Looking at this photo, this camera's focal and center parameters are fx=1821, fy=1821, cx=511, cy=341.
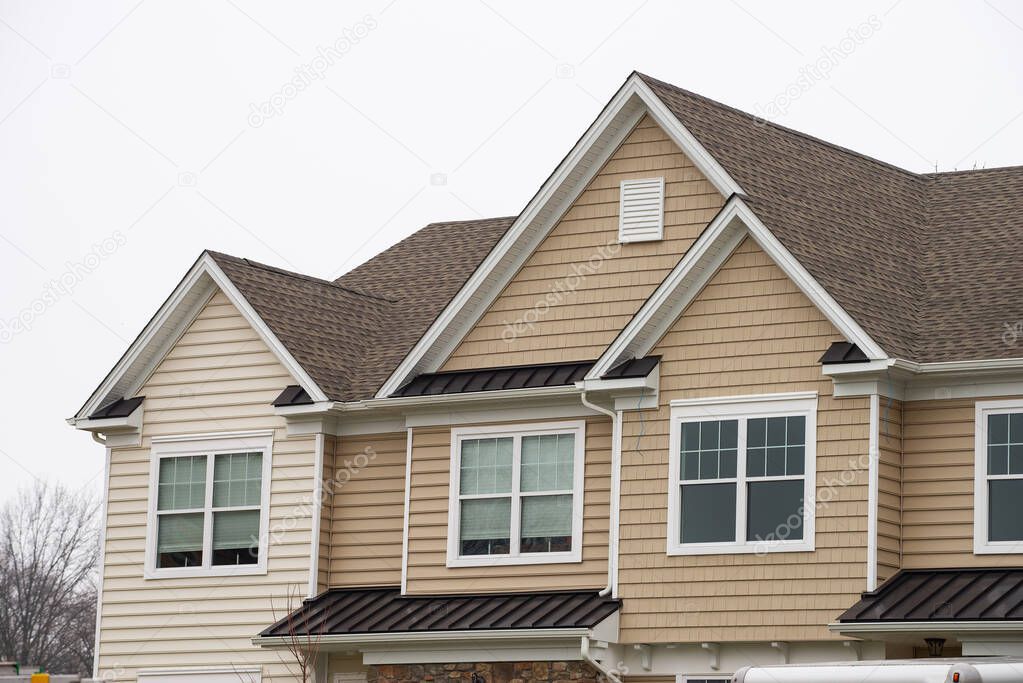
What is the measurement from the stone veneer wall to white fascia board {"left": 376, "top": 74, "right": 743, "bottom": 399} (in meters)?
3.96

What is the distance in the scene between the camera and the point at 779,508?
22516 millimetres

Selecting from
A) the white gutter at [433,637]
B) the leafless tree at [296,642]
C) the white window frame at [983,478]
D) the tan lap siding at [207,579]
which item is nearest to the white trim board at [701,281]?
the white window frame at [983,478]

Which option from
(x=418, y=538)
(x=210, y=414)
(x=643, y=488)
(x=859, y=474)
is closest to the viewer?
(x=859, y=474)

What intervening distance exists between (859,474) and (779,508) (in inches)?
44.8

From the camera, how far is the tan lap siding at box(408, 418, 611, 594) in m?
24.2

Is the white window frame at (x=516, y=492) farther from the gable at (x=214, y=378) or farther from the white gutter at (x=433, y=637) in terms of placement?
the gable at (x=214, y=378)

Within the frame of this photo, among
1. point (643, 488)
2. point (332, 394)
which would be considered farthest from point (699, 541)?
point (332, 394)

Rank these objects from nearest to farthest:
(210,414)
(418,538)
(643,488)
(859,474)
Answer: (859,474) < (643,488) < (418,538) < (210,414)

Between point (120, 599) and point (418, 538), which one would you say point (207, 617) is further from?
point (418, 538)

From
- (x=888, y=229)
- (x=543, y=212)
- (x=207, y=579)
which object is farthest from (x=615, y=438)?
(x=207, y=579)

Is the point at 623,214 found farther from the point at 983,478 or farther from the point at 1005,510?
the point at 1005,510

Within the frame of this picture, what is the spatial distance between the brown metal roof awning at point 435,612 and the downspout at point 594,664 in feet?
0.84

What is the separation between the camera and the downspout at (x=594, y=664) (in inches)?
883

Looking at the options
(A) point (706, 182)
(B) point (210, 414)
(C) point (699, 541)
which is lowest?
(C) point (699, 541)
